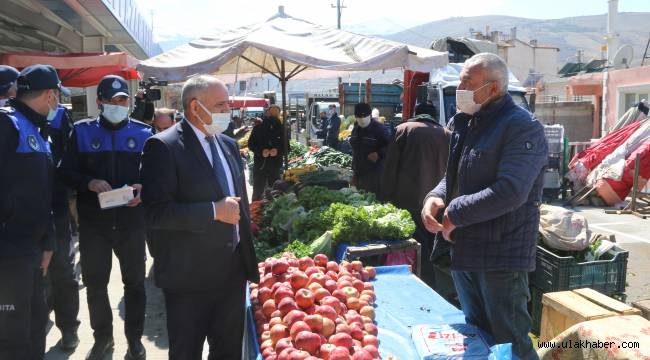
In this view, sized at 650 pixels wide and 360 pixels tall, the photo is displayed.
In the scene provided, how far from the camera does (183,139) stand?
2904 mm

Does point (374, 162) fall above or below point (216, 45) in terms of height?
below

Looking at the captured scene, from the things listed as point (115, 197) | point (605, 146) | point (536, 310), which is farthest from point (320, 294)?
point (605, 146)

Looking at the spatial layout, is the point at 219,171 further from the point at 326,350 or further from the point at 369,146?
the point at 369,146

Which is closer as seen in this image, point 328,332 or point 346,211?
point 328,332

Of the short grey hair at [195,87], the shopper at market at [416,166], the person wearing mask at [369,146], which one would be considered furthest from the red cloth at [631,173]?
the short grey hair at [195,87]

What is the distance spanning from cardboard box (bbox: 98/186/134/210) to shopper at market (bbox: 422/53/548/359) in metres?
2.28

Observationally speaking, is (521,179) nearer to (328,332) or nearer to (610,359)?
(610,359)

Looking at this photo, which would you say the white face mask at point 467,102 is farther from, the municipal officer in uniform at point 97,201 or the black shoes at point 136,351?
the black shoes at point 136,351

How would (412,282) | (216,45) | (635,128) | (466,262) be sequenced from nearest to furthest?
(466,262), (412,282), (216,45), (635,128)

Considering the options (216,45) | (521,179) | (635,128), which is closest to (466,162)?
(521,179)

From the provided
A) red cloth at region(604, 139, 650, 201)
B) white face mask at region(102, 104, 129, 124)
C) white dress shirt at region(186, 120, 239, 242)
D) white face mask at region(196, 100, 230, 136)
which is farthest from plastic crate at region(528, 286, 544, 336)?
red cloth at region(604, 139, 650, 201)

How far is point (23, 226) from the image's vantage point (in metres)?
3.08

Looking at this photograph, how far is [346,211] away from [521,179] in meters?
2.62

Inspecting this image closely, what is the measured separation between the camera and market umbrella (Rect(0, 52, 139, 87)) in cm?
952
